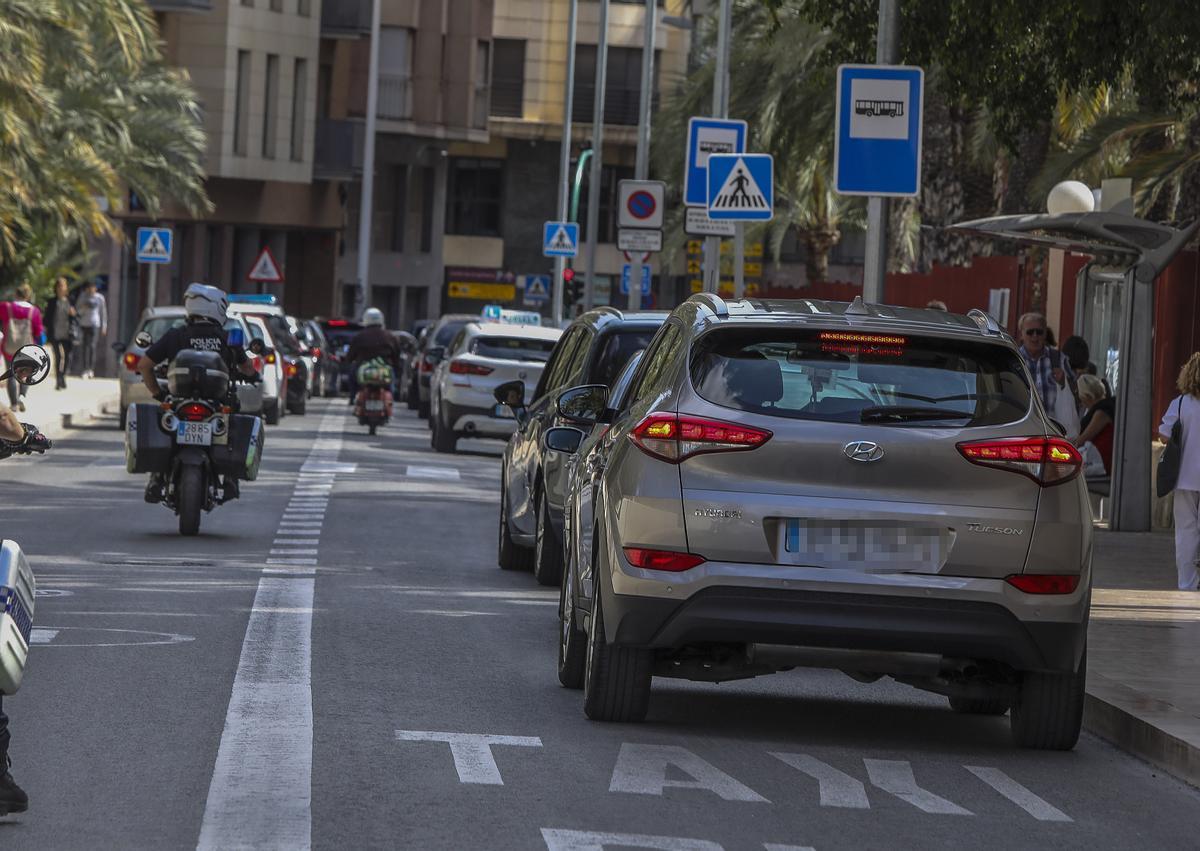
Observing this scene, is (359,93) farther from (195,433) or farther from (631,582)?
(631,582)

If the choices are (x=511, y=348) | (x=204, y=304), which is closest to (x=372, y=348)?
(x=511, y=348)

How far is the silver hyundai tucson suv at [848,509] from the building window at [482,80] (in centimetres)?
7161

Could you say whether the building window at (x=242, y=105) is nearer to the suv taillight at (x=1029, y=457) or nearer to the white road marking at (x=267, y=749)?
the white road marking at (x=267, y=749)

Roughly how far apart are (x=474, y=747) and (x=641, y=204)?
26441 mm

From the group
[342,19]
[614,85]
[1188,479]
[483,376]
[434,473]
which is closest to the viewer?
[1188,479]

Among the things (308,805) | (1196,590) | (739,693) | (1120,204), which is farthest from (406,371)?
(308,805)

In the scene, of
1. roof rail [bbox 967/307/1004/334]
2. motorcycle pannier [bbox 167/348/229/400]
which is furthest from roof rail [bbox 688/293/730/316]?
motorcycle pannier [bbox 167/348/229/400]

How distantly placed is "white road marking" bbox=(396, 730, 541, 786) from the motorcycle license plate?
27.8 ft

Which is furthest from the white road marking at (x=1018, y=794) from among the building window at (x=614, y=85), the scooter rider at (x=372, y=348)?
the building window at (x=614, y=85)

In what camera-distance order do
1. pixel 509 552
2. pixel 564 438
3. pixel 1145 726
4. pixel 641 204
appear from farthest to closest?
pixel 641 204 → pixel 509 552 → pixel 564 438 → pixel 1145 726

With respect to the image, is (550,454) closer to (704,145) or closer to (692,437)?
(692,437)

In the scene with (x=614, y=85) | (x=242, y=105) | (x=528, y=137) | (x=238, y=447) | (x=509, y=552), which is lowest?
(x=509, y=552)

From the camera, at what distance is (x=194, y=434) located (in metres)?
17.6

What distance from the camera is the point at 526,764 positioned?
8750mm
